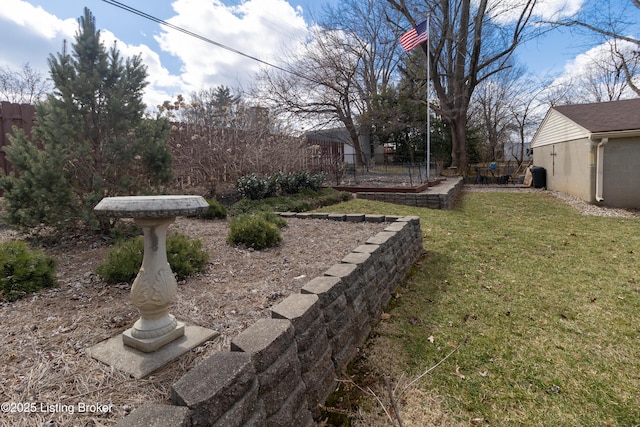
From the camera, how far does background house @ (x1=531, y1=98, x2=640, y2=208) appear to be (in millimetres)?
8492

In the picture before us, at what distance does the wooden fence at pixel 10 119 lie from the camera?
5.41 metres

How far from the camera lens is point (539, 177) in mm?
13516

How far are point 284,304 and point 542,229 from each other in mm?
5879

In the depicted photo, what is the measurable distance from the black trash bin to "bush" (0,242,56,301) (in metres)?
15.8

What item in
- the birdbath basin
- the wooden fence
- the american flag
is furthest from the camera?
the american flag

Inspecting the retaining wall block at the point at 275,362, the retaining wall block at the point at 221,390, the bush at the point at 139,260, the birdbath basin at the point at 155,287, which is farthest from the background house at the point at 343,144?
the retaining wall block at the point at 221,390

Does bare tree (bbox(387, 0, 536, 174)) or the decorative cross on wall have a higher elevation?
bare tree (bbox(387, 0, 536, 174))

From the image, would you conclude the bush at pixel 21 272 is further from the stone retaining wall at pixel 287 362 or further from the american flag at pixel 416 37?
the american flag at pixel 416 37

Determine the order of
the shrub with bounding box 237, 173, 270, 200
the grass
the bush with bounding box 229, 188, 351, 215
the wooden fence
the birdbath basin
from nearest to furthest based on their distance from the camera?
the birdbath basin
the grass
the wooden fence
the bush with bounding box 229, 188, 351, 215
the shrub with bounding box 237, 173, 270, 200

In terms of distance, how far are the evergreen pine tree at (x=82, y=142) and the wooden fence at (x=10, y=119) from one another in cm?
258

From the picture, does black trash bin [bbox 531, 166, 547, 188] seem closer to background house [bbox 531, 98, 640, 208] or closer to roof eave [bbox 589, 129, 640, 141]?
background house [bbox 531, 98, 640, 208]

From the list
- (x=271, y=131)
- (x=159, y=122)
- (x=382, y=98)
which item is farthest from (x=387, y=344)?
(x=382, y=98)

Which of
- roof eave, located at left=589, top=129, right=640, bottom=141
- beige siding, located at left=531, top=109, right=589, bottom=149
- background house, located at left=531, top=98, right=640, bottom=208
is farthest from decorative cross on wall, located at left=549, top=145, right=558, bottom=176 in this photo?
roof eave, located at left=589, top=129, right=640, bottom=141

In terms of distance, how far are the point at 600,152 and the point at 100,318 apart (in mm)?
11406
